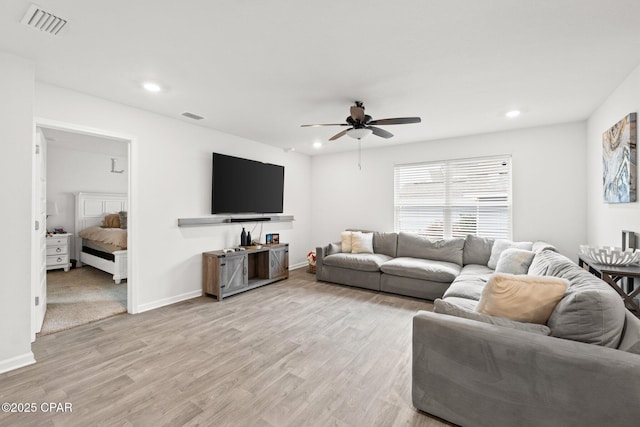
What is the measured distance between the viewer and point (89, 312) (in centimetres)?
353

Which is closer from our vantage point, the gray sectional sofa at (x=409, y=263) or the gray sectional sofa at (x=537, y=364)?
the gray sectional sofa at (x=537, y=364)

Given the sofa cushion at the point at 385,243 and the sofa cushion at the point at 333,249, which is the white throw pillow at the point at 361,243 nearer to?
the sofa cushion at the point at 385,243

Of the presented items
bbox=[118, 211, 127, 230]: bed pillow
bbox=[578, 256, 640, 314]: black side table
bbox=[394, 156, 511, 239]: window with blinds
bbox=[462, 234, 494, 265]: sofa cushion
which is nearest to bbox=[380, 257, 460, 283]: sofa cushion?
bbox=[462, 234, 494, 265]: sofa cushion

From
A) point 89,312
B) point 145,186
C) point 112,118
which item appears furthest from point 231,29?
point 89,312

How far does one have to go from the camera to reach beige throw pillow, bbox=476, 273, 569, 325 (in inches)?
67.2

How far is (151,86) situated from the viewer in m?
2.89

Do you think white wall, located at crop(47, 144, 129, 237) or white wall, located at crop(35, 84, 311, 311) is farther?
white wall, located at crop(47, 144, 129, 237)

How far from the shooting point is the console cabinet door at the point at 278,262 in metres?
4.94

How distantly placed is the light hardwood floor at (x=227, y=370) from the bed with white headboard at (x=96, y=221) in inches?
88.0

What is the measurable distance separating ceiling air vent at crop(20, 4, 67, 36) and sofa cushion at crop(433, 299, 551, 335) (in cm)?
322

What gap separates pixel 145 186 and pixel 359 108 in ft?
→ 9.42

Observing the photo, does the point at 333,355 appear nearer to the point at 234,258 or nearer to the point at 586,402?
the point at 586,402

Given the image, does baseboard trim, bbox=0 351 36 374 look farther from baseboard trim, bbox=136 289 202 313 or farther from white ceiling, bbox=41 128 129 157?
white ceiling, bbox=41 128 129 157

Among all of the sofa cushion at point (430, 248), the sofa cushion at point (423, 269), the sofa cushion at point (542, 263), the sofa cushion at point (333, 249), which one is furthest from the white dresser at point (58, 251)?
the sofa cushion at point (542, 263)
